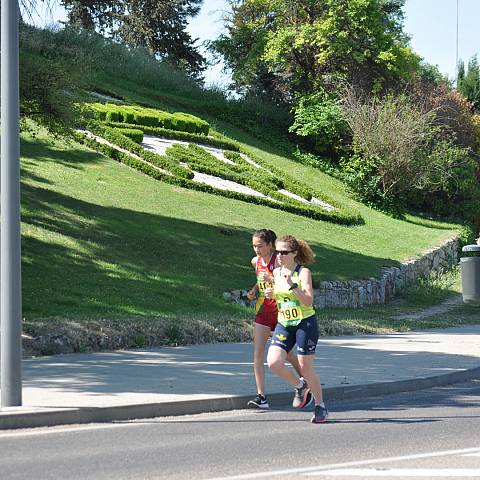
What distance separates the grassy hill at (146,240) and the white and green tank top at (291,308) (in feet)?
24.0

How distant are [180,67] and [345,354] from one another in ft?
186

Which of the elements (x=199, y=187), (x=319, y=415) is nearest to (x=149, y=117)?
(x=199, y=187)

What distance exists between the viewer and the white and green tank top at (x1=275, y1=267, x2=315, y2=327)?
1111cm

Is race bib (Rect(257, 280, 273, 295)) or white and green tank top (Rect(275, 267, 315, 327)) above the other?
race bib (Rect(257, 280, 273, 295))

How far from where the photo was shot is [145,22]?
69562mm

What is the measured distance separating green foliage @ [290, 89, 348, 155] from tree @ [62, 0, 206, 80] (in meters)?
16.2

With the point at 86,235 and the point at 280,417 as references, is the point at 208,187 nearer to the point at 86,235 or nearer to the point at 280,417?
the point at 86,235

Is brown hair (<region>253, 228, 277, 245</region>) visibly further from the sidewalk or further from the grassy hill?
the grassy hill

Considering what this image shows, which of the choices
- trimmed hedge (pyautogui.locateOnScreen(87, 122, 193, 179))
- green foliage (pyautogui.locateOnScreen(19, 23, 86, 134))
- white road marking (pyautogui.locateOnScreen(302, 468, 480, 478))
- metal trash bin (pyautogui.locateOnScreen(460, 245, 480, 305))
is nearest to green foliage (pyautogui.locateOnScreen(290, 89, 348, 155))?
trimmed hedge (pyautogui.locateOnScreen(87, 122, 193, 179))

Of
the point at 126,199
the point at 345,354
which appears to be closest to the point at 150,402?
the point at 345,354

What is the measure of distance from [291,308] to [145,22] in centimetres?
6038

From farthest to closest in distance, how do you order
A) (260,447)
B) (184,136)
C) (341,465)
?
(184,136) < (260,447) < (341,465)

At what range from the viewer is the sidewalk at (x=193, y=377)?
1119 centimetres

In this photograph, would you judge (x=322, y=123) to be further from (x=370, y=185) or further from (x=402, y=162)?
(x=402, y=162)
